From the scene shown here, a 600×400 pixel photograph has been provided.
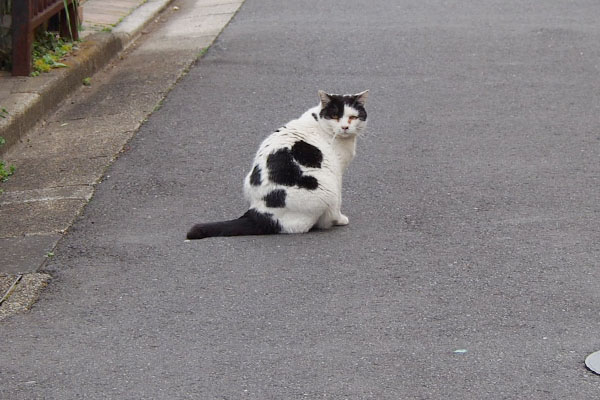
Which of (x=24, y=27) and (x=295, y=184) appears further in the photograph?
(x=24, y=27)

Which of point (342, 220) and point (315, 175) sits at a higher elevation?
point (315, 175)

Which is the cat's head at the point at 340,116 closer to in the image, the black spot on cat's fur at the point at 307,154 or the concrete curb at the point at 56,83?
the black spot on cat's fur at the point at 307,154

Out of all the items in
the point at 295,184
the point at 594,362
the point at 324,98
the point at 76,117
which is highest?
the point at 324,98

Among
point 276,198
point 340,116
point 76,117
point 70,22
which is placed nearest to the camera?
point 276,198

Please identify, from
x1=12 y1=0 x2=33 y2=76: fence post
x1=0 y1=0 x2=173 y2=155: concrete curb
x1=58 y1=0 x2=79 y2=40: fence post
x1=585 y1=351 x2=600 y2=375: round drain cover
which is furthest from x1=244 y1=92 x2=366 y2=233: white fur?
x1=58 y1=0 x2=79 y2=40: fence post

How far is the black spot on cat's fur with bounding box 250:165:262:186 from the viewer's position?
19.2 feet

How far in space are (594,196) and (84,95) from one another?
16.3 ft

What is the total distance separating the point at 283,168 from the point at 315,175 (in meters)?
0.20

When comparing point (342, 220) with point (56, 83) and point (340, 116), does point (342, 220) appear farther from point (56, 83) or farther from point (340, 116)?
point (56, 83)

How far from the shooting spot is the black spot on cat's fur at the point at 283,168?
5.83 metres

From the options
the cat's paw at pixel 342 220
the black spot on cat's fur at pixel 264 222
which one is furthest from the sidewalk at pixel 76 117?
the cat's paw at pixel 342 220

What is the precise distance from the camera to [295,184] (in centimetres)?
582

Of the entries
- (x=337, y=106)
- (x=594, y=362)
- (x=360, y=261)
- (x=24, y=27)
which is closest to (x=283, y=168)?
(x=337, y=106)

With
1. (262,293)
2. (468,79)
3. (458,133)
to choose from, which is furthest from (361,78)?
(262,293)
